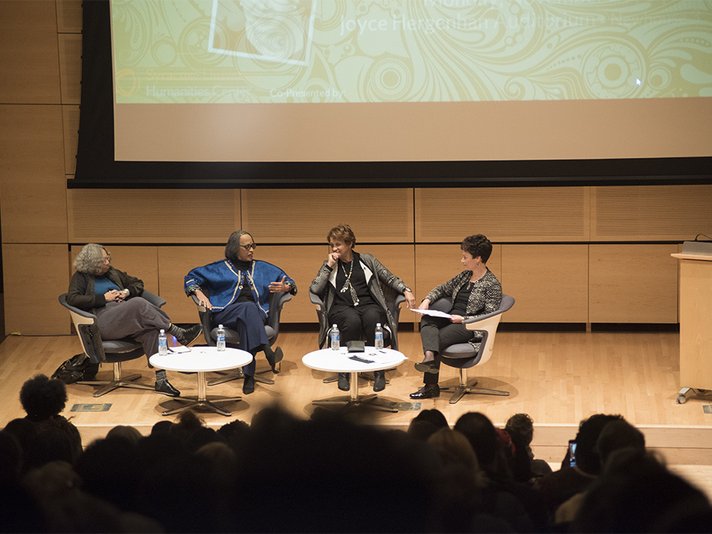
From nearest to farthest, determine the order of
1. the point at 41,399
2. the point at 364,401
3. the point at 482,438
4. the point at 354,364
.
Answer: the point at 482,438 < the point at 41,399 < the point at 354,364 < the point at 364,401

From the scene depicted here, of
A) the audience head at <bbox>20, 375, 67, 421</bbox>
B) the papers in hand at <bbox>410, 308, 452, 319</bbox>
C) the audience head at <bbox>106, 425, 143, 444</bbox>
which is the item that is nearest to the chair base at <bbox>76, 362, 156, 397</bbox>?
the papers in hand at <bbox>410, 308, 452, 319</bbox>

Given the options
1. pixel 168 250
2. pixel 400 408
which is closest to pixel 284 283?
pixel 400 408

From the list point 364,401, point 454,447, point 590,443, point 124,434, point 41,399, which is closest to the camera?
point 454,447

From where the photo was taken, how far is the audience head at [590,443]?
303 centimetres

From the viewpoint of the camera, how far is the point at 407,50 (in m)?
7.48

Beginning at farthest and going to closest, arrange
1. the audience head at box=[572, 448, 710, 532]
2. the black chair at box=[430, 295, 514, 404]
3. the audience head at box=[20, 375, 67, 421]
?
the black chair at box=[430, 295, 514, 404]
the audience head at box=[20, 375, 67, 421]
the audience head at box=[572, 448, 710, 532]

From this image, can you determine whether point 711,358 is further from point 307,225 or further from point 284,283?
point 307,225

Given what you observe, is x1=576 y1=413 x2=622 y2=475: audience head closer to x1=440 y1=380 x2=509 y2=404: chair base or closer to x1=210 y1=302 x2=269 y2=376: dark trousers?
x1=440 y1=380 x2=509 y2=404: chair base

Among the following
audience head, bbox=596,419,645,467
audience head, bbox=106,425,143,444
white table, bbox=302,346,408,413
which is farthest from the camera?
white table, bbox=302,346,408,413

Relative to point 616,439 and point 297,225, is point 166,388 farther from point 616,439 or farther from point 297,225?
point 616,439

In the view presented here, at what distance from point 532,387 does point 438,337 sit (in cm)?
80

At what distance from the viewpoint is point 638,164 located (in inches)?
295

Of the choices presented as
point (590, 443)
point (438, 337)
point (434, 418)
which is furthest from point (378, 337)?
point (590, 443)

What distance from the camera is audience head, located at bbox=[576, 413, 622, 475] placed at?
303 centimetres
